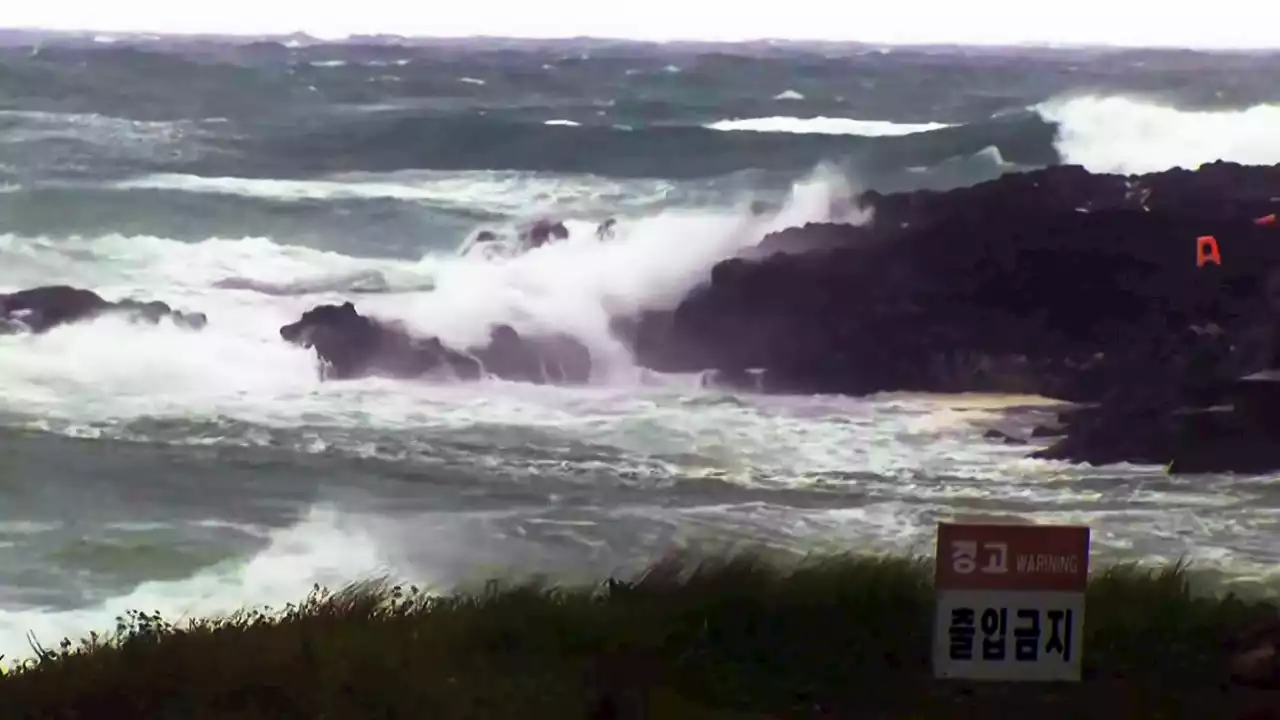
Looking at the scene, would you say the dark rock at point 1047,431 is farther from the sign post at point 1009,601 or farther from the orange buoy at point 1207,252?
the sign post at point 1009,601

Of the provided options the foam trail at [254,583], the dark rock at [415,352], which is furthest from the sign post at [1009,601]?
the foam trail at [254,583]

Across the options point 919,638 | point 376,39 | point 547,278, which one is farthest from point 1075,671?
point 376,39

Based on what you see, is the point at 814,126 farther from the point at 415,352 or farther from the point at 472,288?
the point at 415,352

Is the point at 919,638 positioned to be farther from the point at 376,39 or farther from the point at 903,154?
the point at 376,39

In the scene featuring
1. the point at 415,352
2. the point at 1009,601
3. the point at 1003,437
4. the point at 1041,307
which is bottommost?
the point at 1009,601

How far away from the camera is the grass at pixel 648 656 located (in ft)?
9.21

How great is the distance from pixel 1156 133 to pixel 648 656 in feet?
6.57

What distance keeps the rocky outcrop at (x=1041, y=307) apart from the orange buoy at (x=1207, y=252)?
14 mm

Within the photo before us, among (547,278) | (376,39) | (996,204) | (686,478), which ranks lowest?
(686,478)

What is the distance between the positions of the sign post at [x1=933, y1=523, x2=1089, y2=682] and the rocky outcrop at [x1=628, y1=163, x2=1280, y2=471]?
0.73m

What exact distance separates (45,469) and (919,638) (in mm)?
2218

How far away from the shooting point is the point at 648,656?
3.06 meters

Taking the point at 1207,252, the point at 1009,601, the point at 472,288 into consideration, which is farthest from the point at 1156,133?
the point at 472,288

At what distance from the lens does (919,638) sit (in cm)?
320
